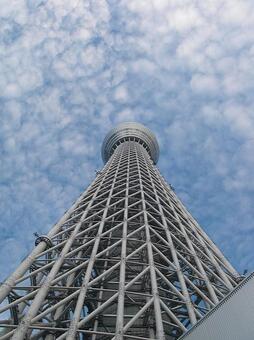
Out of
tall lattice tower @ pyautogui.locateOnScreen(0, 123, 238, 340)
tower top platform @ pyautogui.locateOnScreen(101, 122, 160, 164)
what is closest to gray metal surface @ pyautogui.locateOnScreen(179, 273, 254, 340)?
tall lattice tower @ pyautogui.locateOnScreen(0, 123, 238, 340)

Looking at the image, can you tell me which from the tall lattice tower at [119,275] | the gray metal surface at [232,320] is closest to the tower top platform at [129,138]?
the tall lattice tower at [119,275]

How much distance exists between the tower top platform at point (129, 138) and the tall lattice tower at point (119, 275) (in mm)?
25675

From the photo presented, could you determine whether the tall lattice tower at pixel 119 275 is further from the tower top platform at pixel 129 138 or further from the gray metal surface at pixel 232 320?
the tower top platform at pixel 129 138

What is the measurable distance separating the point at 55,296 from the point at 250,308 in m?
12.3

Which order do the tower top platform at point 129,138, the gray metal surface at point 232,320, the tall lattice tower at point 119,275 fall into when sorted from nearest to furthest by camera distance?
the gray metal surface at point 232,320 < the tall lattice tower at point 119,275 < the tower top platform at point 129,138

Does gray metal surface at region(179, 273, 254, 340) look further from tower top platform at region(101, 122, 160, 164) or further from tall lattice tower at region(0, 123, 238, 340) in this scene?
tower top platform at region(101, 122, 160, 164)

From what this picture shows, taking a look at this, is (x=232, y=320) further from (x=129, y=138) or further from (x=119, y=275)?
(x=129, y=138)

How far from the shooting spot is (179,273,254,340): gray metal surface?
32.6 feet

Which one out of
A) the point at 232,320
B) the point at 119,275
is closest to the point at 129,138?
the point at 119,275

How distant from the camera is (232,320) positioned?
417 inches

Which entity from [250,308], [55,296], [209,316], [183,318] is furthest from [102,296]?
[250,308]

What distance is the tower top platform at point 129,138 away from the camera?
220 ft

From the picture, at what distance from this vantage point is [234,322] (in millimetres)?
10438

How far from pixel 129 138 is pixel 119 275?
47501 mm
